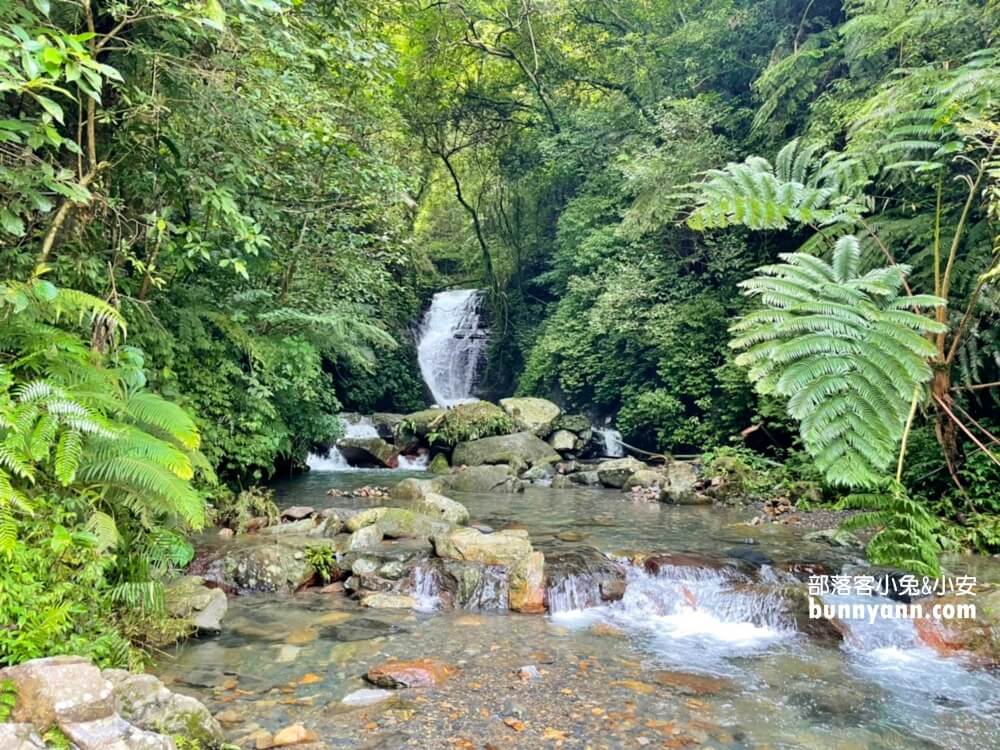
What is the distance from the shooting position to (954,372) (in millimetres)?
7840

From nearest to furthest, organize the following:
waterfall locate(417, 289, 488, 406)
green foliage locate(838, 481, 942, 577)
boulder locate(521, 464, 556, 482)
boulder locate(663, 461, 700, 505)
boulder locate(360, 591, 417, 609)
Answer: green foliage locate(838, 481, 942, 577)
boulder locate(360, 591, 417, 609)
boulder locate(663, 461, 700, 505)
boulder locate(521, 464, 556, 482)
waterfall locate(417, 289, 488, 406)

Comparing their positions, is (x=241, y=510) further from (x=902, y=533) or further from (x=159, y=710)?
(x=902, y=533)

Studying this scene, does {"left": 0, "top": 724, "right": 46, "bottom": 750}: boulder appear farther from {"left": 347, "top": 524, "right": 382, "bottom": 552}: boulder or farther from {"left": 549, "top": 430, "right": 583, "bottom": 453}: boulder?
{"left": 549, "top": 430, "right": 583, "bottom": 453}: boulder

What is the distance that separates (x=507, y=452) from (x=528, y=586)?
762 cm

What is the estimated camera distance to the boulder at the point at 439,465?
13.8 meters

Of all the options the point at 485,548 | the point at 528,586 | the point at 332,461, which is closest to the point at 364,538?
the point at 485,548

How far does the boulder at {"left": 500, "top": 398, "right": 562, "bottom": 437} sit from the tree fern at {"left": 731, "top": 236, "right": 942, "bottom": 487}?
11.3m

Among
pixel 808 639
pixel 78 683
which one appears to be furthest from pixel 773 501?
pixel 78 683

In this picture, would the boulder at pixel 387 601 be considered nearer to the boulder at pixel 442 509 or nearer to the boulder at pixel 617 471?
the boulder at pixel 442 509

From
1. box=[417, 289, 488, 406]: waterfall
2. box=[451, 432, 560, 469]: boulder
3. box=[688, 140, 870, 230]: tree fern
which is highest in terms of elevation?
box=[417, 289, 488, 406]: waterfall

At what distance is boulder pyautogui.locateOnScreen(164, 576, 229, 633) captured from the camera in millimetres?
4809

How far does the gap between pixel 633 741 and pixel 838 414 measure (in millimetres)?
2074

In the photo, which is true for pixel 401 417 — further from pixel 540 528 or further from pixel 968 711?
pixel 968 711

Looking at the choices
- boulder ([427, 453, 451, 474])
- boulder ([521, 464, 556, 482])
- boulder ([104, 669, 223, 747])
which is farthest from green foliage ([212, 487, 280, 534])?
boulder ([521, 464, 556, 482])
